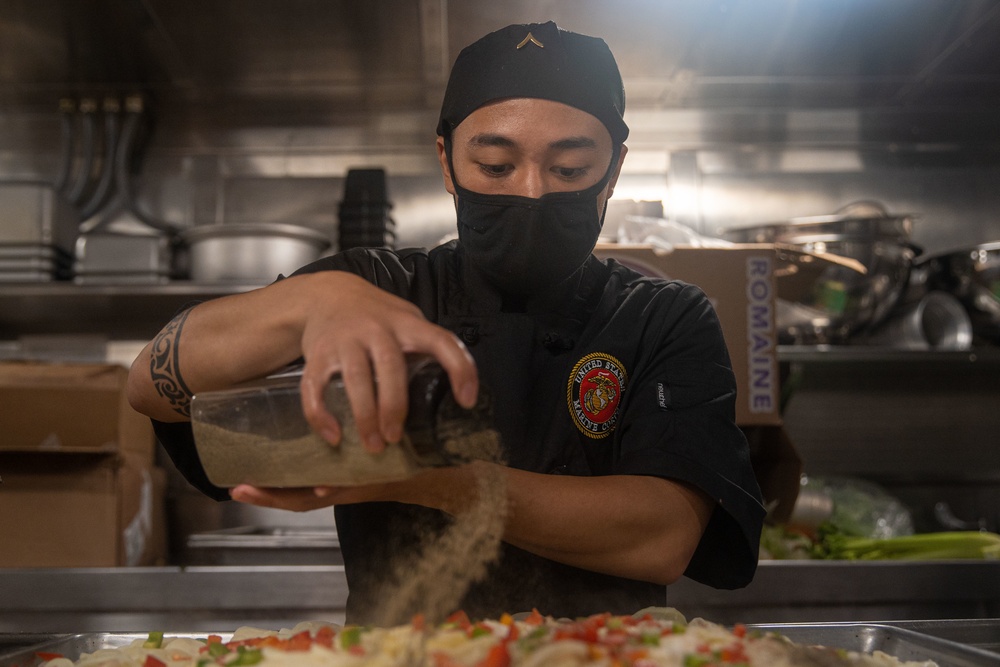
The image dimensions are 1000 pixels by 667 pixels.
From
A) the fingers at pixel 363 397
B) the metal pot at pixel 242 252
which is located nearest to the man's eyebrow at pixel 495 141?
the fingers at pixel 363 397

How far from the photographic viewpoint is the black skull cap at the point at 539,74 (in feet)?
4.48

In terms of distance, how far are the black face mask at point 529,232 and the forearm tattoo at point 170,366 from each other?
1.50ft

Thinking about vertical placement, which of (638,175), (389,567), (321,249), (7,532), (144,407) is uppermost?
(638,175)

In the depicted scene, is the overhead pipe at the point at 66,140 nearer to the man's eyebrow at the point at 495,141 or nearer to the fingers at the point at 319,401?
the man's eyebrow at the point at 495,141

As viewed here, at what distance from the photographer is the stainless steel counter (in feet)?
8.14

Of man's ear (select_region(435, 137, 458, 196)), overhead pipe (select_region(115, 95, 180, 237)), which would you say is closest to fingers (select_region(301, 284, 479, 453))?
man's ear (select_region(435, 137, 458, 196))

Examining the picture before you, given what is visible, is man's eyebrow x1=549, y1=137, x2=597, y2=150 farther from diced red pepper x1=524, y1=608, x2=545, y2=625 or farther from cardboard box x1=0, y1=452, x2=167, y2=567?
cardboard box x1=0, y1=452, x2=167, y2=567

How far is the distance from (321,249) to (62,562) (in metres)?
1.42

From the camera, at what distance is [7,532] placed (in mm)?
2496

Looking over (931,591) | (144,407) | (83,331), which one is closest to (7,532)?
(83,331)

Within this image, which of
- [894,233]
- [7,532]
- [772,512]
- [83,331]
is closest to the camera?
[7,532]

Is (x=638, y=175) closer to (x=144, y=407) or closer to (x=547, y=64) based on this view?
(x=547, y=64)

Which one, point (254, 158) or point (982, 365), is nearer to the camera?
point (982, 365)

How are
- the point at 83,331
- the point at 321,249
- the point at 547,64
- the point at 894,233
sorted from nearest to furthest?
the point at 547,64, the point at 894,233, the point at 321,249, the point at 83,331
